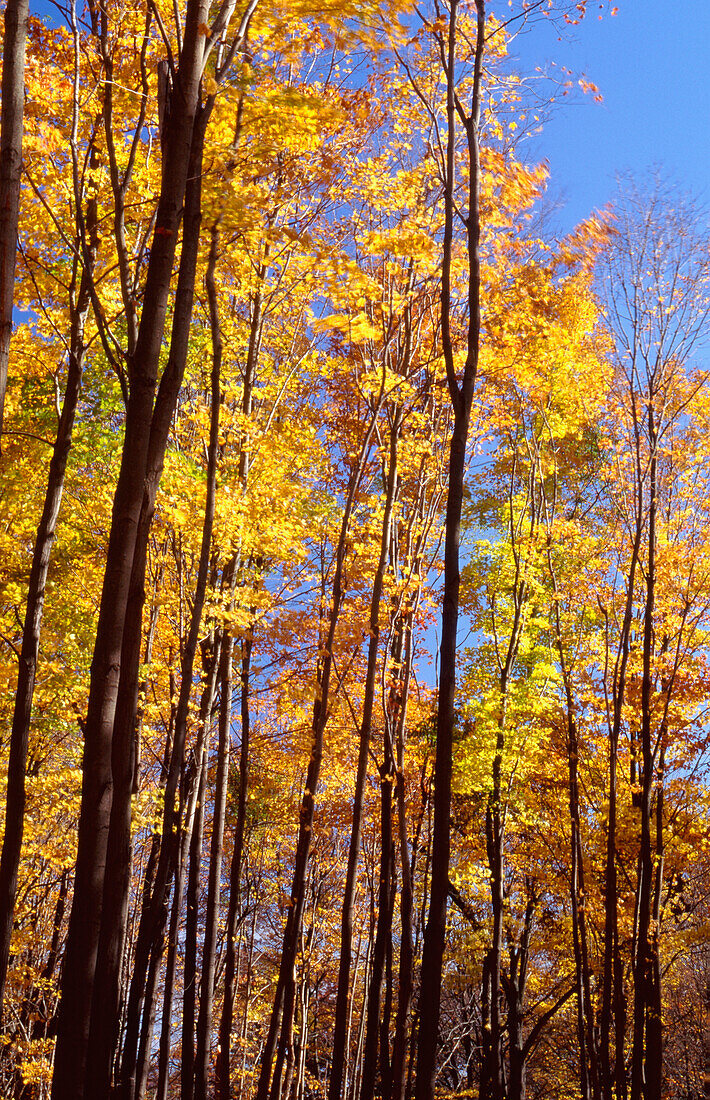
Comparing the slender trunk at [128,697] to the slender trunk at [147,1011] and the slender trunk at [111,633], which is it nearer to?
the slender trunk at [111,633]

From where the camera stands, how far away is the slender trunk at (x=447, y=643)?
4.80 metres

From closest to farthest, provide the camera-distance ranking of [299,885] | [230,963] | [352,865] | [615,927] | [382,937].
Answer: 1. [352,865]
2. [299,885]
3. [382,937]
4. [230,963]
5. [615,927]

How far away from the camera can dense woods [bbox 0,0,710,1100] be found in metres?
4.95

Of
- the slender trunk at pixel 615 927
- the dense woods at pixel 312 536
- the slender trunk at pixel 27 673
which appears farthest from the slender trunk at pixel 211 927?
the slender trunk at pixel 615 927

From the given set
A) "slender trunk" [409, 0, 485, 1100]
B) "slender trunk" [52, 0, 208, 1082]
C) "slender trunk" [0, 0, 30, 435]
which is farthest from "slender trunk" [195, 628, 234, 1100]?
"slender trunk" [0, 0, 30, 435]

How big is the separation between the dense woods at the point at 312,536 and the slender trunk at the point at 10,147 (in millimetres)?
14

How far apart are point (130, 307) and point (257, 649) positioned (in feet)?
27.6

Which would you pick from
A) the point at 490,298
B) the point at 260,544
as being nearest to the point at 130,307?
the point at 260,544

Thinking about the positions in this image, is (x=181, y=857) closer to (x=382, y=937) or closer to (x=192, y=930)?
(x=192, y=930)

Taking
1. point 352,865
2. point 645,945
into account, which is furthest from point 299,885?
point 645,945

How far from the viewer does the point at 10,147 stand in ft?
9.97

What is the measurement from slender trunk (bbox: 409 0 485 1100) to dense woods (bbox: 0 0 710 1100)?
3 centimetres

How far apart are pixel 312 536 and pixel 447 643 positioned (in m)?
6.72

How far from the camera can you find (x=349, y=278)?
28.3 feet
